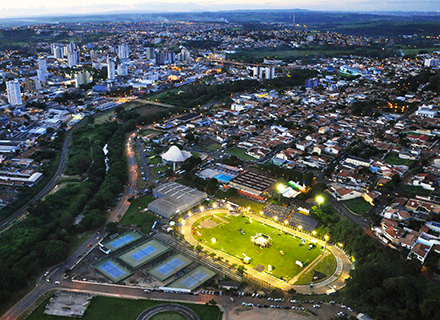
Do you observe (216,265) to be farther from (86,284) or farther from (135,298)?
(86,284)

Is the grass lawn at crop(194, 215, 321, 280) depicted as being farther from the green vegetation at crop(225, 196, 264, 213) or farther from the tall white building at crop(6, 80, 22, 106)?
the tall white building at crop(6, 80, 22, 106)

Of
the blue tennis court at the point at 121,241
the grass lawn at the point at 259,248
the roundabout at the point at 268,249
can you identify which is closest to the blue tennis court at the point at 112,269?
the blue tennis court at the point at 121,241

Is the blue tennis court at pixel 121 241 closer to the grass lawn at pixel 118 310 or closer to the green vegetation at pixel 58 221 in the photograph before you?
the green vegetation at pixel 58 221

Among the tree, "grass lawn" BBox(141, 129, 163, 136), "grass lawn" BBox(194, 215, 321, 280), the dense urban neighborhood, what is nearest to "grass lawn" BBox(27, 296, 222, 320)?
the dense urban neighborhood

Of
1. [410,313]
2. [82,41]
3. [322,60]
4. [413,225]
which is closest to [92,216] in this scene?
[410,313]

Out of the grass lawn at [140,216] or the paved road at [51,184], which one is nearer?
the grass lawn at [140,216]

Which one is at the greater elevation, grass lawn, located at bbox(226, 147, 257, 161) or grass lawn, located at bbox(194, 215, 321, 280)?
grass lawn, located at bbox(226, 147, 257, 161)
